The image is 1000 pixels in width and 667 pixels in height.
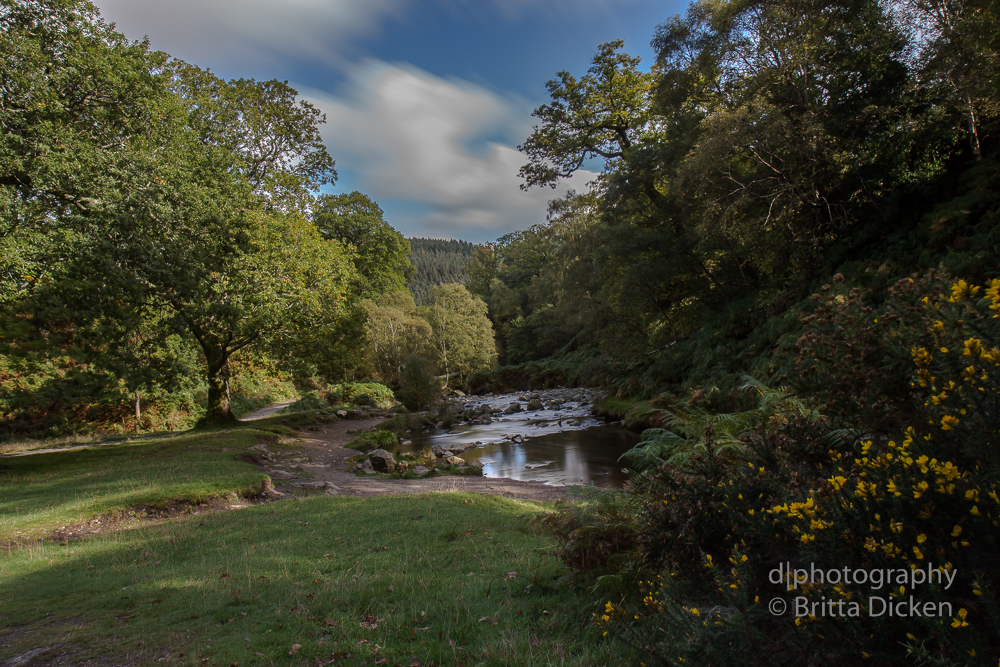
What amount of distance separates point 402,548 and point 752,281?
2036 cm

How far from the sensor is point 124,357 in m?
14.0

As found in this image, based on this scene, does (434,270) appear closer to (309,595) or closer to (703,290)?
(703,290)

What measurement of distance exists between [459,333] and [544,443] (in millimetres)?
27765

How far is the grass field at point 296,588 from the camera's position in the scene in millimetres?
3477

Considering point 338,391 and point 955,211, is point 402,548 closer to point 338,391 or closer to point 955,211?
point 955,211

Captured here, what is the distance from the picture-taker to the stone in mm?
15109

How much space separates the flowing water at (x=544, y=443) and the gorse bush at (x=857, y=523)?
8.06 metres

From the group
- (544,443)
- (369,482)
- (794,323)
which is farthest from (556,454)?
(794,323)

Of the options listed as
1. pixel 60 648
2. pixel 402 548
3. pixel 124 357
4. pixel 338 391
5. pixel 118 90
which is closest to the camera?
pixel 60 648

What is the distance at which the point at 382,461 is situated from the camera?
50.4 feet

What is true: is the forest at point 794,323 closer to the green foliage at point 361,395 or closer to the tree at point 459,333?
the tree at point 459,333

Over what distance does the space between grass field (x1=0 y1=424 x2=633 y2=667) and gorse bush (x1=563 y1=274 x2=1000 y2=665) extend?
0.88 meters

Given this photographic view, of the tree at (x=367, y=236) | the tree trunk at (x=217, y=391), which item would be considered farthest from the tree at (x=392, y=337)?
the tree trunk at (x=217, y=391)

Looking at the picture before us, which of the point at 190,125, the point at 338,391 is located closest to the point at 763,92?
the point at 190,125
